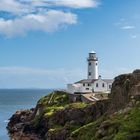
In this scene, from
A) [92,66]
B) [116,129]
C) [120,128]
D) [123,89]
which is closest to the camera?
[120,128]

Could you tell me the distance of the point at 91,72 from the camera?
5408 inches

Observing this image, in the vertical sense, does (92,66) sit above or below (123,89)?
above

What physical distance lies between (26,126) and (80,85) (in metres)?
24.0

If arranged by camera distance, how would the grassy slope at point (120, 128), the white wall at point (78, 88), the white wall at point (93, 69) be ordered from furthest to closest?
1. the white wall at point (93, 69)
2. the white wall at point (78, 88)
3. the grassy slope at point (120, 128)

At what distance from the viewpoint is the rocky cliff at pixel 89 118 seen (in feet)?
204

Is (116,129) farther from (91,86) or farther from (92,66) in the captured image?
(92,66)

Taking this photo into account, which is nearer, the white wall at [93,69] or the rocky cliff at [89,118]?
the rocky cliff at [89,118]

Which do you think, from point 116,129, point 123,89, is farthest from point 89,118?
point 116,129

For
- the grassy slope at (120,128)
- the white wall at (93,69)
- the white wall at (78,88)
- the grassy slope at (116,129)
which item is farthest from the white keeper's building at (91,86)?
the grassy slope at (120,128)

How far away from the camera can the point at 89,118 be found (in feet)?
292

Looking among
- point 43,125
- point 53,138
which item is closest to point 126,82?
point 53,138

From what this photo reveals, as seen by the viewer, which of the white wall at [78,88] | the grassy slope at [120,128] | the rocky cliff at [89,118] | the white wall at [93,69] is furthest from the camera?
the white wall at [93,69]

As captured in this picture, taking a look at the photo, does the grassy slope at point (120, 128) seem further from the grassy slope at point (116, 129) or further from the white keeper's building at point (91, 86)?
the white keeper's building at point (91, 86)

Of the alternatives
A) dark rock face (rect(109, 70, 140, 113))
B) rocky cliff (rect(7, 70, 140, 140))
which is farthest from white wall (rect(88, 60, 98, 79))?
dark rock face (rect(109, 70, 140, 113))
